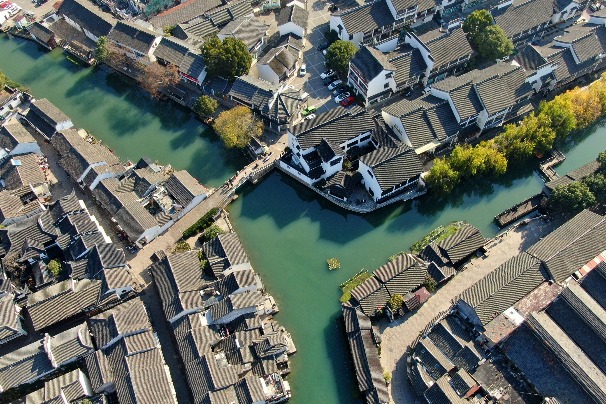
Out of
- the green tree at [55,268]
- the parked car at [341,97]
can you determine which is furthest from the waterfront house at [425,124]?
the green tree at [55,268]

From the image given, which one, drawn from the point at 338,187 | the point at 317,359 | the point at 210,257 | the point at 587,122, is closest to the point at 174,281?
the point at 210,257

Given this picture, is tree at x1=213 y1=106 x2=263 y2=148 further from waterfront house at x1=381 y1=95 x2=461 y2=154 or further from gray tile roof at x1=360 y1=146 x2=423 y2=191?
waterfront house at x1=381 y1=95 x2=461 y2=154

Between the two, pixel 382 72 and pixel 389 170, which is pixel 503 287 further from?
pixel 382 72

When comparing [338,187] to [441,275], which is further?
[338,187]

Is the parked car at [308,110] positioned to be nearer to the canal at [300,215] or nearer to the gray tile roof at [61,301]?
the canal at [300,215]

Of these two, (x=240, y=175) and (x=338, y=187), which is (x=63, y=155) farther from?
(x=338, y=187)

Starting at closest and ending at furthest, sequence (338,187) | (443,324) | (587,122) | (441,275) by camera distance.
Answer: (443,324) < (441,275) < (338,187) < (587,122)

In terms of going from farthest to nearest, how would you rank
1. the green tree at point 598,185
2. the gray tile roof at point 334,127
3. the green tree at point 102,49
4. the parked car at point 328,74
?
the green tree at point 102,49 < the parked car at point 328,74 < the gray tile roof at point 334,127 < the green tree at point 598,185
